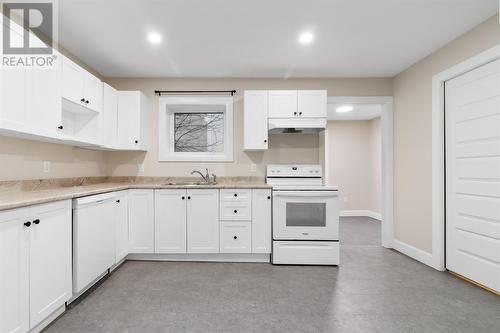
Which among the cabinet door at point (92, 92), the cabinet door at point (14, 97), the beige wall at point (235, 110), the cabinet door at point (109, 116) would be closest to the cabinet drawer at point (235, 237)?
the beige wall at point (235, 110)

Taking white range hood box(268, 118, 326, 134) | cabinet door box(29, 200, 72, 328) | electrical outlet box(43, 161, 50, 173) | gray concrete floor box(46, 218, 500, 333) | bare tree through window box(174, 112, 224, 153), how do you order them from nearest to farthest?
1. cabinet door box(29, 200, 72, 328)
2. gray concrete floor box(46, 218, 500, 333)
3. electrical outlet box(43, 161, 50, 173)
4. white range hood box(268, 118, 326, 134)
5. bare tree through window box(174, 112, 224, 153)

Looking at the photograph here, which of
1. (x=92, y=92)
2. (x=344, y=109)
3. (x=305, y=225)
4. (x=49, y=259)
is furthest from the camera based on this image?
(x=344, y=109)

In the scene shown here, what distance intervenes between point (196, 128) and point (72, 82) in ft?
5.62

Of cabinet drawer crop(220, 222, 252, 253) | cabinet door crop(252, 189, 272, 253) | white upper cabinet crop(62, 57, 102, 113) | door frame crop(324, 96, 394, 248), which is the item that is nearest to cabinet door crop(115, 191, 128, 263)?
white upper cabinet crop(62, 57, 102, 113)

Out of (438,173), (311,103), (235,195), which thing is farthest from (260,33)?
(438,173)

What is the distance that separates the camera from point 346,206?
6.01m

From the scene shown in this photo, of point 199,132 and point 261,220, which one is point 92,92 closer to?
point 199,132

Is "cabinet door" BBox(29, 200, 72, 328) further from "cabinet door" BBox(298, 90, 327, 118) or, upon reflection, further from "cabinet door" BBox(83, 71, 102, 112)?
"cabinet door" BBox(298, 90, 327, 118)

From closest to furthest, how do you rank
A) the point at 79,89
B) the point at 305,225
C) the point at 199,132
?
1. the point at 79,89
2. the point at 305,225
3. the point at 199,132

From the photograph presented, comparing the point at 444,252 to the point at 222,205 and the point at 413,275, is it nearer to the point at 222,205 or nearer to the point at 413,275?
the point at 413,275

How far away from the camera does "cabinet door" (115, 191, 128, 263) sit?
2.77m

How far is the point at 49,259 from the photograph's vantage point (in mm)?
1745

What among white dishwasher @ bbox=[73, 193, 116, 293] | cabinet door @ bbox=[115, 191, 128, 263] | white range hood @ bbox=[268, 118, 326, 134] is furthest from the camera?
white range hood @ bbox=[268, 118, 326, 134]

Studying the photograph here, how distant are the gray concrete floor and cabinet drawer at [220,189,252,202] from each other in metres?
0.78
